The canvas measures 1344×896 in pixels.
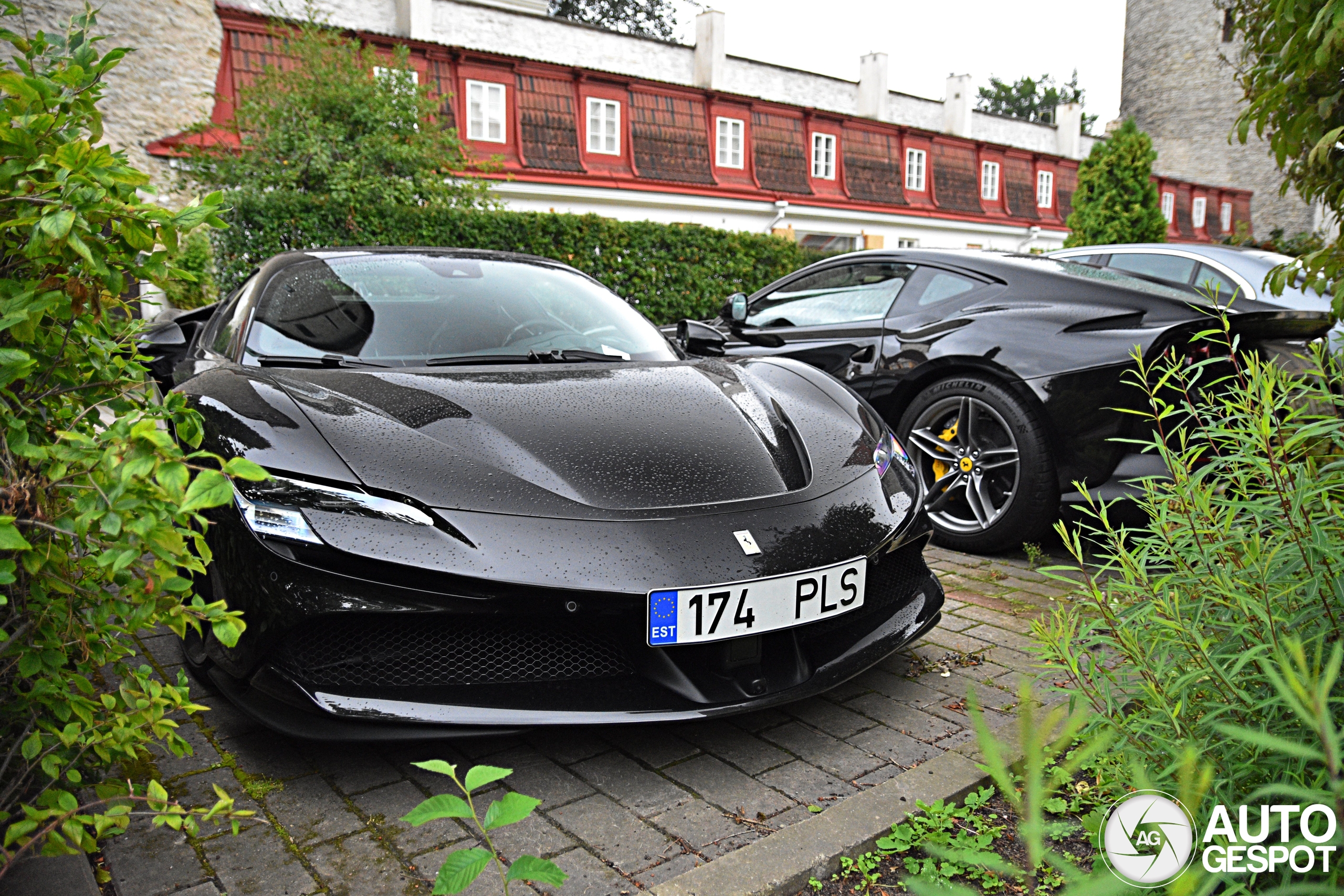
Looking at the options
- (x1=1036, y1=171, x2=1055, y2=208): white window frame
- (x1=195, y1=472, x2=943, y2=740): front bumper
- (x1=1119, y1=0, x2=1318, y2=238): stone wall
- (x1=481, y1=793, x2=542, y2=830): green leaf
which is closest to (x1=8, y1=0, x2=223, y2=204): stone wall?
(x1=195, y1=472, x2=943, y2=740): front bumper

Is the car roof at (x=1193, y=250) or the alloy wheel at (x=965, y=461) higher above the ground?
the car roof at (x=1193, y=250)

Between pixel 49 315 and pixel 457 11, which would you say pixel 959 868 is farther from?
pixel 457 11

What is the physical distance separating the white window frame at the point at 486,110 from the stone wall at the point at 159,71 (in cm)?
→ 471

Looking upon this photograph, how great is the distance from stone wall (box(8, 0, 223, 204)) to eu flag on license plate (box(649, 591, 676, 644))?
1746 centimetres

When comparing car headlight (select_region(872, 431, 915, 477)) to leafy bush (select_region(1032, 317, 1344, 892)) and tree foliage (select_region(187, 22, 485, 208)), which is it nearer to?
leafy bush (select_region(1032, 317, 1344, 892))

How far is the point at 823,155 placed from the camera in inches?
979

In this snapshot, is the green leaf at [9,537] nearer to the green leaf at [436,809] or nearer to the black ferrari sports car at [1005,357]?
the green leaf at [436,809]

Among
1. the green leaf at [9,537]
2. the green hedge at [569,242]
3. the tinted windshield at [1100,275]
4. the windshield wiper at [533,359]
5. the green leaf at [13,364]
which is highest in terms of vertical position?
the green hedge at [569,242]

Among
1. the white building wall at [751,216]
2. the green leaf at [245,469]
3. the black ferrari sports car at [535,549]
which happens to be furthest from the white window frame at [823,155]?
the green leaf at [245,469]

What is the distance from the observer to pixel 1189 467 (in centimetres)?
187

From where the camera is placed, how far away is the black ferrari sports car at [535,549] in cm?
212

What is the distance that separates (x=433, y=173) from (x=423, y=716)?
9.17 meters

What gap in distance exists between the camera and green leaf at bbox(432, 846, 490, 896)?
136 centimetres

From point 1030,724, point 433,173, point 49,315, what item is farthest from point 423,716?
point 433,173
